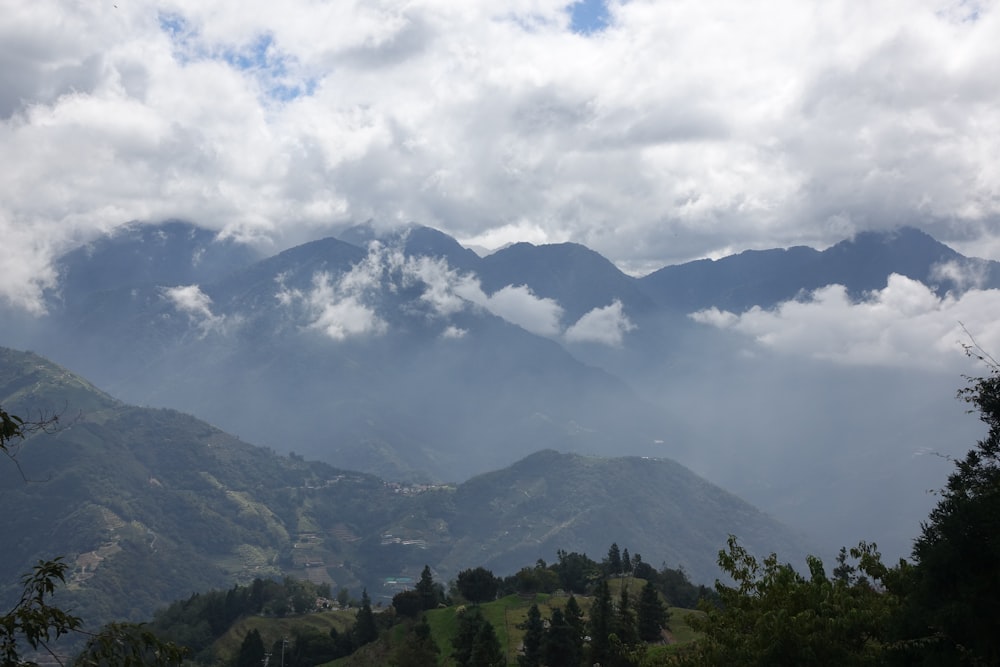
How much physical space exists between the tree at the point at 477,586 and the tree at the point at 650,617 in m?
31.1

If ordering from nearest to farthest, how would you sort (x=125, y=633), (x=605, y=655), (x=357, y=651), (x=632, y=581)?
(x=125, y=633)
(x=605, y=655)
(x=357, y=651)
(x=632, y=581)

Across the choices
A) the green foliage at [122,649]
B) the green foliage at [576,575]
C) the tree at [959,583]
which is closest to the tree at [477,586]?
the green foliage at [576,575]

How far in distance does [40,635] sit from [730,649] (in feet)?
55.5

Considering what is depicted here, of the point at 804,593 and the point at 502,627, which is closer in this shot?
the point at 804,593

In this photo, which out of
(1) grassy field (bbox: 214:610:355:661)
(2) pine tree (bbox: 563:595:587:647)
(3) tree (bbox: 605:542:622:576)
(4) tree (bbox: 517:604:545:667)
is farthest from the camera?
(1) grassy field (bbox: 214:610:355:661)

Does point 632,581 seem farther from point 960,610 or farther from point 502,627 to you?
point 960,610

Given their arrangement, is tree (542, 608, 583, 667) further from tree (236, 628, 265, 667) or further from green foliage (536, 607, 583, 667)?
tree (236, 628, 265, 667)

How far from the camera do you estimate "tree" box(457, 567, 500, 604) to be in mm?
93938

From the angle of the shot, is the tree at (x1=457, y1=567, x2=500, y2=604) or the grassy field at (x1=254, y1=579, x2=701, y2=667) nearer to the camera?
the grassy field at (x1=254, y1=579, x2=701, y2=667)

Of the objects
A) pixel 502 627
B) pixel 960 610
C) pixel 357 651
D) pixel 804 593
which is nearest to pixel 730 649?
pixel 804 593

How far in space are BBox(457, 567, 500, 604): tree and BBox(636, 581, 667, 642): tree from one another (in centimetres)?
3111

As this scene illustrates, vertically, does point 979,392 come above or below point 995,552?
above

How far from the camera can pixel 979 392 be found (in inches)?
789

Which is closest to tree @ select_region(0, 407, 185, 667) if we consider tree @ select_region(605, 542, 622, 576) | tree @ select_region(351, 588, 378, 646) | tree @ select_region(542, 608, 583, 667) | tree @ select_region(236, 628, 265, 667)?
tree @ select_region(542, 608, 583, 667)
